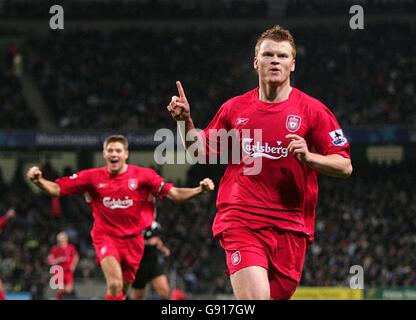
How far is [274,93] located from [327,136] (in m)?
0.53

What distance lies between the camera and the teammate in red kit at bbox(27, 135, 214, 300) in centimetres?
1004

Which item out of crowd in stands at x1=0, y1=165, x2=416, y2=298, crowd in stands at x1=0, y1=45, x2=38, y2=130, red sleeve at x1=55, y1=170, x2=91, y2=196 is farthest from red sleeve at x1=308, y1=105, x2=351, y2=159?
crowd in stands at x1=0, y1=45, x2=38, y2=130

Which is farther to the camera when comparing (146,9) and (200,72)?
(146,9)

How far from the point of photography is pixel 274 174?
598 cm

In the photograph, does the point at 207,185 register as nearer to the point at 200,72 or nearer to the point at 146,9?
the point at 200,72

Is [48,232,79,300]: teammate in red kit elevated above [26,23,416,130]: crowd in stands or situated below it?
below

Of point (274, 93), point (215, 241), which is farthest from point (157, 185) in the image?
point (215, 241)

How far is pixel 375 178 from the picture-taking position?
30.8 meters

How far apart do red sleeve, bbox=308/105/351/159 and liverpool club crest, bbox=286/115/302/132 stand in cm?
12

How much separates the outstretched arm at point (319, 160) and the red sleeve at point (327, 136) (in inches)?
3.9

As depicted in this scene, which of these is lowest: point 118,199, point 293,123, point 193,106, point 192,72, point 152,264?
point 152,264

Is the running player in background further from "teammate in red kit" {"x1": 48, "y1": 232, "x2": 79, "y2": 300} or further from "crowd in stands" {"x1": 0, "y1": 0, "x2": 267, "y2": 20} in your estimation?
"crowd in stands" {"x1": 0, "y1": 0, "x2": 267, "y2": 20}

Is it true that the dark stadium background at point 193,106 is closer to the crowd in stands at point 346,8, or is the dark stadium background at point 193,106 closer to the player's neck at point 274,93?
the crowd in stands at point 346,8

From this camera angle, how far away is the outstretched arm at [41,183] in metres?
8.83
